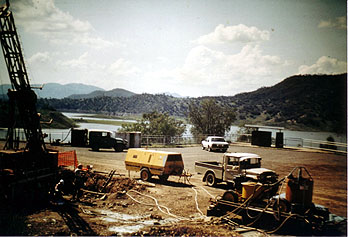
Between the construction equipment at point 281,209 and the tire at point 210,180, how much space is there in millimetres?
4881

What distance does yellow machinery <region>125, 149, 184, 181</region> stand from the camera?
18.4 metres

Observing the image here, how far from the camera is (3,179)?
12.7 metres

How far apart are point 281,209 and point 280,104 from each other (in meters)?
70.4

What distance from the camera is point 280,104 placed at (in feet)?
253

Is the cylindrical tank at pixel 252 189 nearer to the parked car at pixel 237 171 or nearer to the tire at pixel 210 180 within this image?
the parked car at pixel 237 171

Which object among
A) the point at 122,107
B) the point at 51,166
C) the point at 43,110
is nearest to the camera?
the point at 51,166

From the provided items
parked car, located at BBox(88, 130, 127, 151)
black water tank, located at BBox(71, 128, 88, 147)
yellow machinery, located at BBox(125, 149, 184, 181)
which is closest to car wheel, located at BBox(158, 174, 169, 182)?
yellow machinery, located at BBox(125, 149, 184, 181)

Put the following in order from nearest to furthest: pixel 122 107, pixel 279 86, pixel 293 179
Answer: pixel 293 179
pixel 279 86
pixel 122 107

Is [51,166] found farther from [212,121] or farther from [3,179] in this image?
[212,121]

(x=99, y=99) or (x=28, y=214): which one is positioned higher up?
(x=99, y=99)

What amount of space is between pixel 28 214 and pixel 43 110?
43.9 m

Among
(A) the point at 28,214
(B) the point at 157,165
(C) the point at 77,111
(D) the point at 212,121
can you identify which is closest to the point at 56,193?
(A) the point at 28,214

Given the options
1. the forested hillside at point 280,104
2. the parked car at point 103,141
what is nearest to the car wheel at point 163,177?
the forested hillside at point 280,104

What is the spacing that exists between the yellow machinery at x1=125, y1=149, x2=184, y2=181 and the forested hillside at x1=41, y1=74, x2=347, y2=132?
36.7 feet
